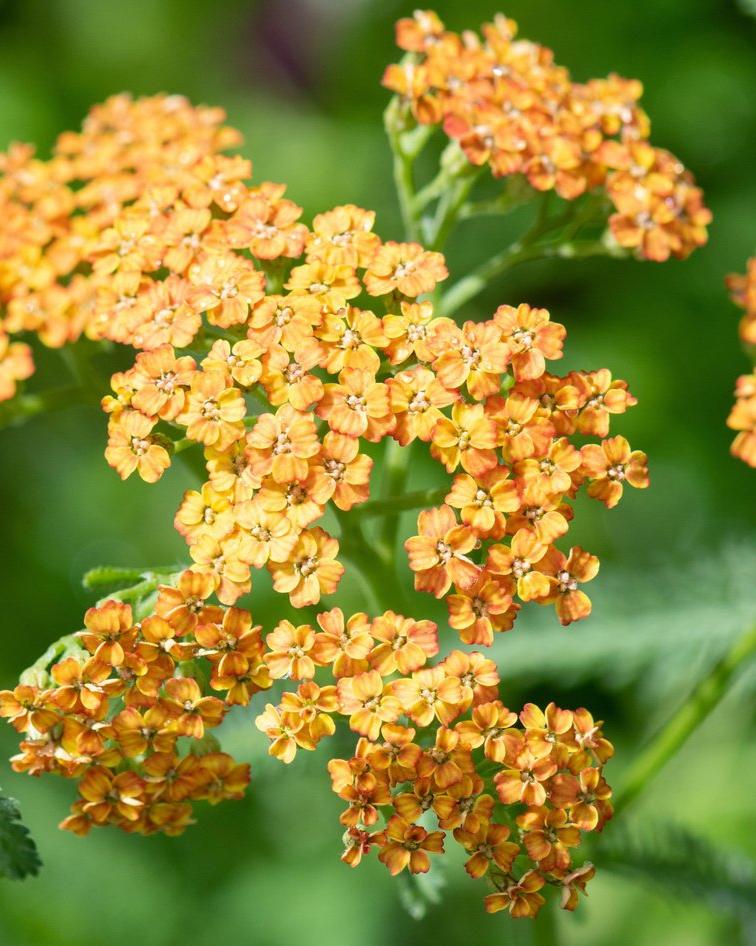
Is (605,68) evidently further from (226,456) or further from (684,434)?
(226,456)

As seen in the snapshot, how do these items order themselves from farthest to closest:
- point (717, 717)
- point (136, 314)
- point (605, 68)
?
point (605, 68)
point (717, 717)
point (136, 314)

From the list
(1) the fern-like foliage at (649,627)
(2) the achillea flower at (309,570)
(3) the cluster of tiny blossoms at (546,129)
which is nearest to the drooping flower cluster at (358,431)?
(2) the achillea flower at (309,570)

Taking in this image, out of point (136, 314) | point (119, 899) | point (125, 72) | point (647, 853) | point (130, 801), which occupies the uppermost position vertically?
point (125, 72)

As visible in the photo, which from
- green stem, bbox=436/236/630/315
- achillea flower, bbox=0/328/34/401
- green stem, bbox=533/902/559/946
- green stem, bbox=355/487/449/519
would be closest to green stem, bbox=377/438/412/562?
green stem, bbox=355/487/449/519

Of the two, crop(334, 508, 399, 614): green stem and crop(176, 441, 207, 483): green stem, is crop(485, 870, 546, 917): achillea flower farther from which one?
crop(176, 441, 207, 483): green stem

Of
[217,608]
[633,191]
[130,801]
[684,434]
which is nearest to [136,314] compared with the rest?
[217,608]

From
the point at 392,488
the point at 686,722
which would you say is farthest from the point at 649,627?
the point at 392,488
